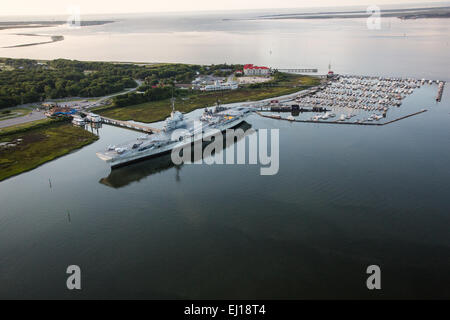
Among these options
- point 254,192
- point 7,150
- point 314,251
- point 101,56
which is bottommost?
point 314,251

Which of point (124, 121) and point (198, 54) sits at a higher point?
point (198, 54)

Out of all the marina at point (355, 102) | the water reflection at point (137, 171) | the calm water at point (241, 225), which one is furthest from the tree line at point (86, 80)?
the calm water at point (241, 225)

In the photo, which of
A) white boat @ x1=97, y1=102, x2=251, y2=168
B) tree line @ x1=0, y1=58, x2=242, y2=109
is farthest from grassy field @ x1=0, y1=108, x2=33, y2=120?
white boat @ x1=97, y1=102, x2=251, y2=168

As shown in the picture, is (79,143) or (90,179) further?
(79,143)

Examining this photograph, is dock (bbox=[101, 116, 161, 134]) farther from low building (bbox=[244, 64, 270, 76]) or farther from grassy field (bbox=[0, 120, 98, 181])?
low building (bbox=[244, 64, 270, 76])

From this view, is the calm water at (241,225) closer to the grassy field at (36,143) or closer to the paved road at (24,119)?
the grassy field at (36,143)
